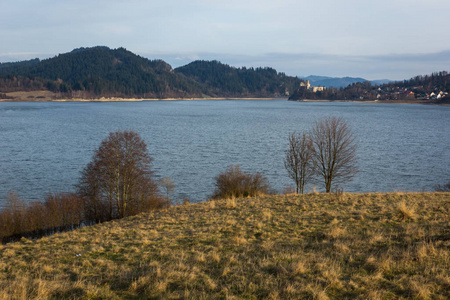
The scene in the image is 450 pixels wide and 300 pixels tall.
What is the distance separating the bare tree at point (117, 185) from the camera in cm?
2950

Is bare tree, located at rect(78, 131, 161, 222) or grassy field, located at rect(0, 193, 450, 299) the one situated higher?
grassy field, located at rect(0, 193, 450, 299)

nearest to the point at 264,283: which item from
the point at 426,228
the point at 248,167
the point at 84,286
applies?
the point at 84,286

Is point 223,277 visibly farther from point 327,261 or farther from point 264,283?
point 327,261

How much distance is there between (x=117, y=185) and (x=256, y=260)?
23.3 metres

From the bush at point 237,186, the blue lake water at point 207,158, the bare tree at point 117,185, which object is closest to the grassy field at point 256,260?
the bush at point 237,186

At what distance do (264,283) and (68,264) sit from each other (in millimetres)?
5865

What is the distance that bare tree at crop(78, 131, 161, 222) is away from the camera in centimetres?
2950

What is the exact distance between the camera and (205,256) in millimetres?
8992

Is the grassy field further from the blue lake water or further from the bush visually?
the blue lake water

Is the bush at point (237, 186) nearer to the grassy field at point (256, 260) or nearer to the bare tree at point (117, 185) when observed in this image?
the bare tree at point (117, 185)

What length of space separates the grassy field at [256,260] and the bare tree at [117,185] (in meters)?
15.4

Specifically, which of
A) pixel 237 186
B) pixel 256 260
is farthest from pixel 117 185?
pixel 256 260

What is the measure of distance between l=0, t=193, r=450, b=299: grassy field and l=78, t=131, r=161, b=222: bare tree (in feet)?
50.4

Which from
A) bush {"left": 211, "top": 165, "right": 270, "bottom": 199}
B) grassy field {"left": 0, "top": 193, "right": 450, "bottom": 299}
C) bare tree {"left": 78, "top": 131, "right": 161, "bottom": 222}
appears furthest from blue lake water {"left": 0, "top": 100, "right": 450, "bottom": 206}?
grassy field {"left": 0, "top": 193, "right": 450, "bottom": 299}
